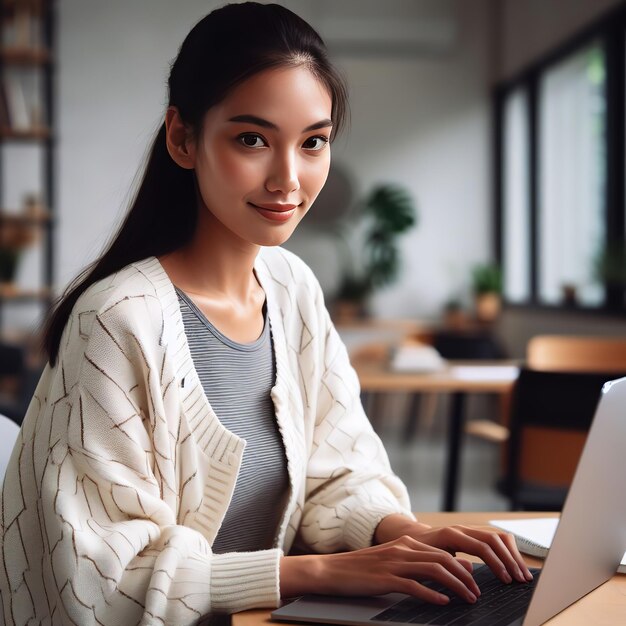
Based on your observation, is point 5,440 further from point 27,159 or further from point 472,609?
point 27,159

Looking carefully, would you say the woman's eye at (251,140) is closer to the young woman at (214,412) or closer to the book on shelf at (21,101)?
the young woman at (214,412)

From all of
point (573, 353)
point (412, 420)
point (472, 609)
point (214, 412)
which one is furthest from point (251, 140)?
point (412, 420)

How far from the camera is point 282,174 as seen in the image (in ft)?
3.36

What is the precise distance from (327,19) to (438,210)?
164 cm

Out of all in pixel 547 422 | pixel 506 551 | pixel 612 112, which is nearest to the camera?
pixel 506 551

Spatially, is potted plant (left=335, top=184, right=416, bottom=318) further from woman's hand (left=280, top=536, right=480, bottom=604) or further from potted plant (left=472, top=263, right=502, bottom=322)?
woman's hand (left=280, top=536, right=480, bottom=604)

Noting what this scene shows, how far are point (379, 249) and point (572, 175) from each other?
1.53m

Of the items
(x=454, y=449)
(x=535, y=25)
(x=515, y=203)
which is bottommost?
(x=454, y=449)

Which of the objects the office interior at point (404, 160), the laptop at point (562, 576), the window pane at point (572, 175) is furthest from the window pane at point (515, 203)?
the laptop at point (562, 576)

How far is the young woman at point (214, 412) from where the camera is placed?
2.96 feet

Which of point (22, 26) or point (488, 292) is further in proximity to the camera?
point (488, 292)

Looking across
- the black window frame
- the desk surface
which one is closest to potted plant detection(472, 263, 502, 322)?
the black window frame

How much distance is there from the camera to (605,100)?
5.43 metres

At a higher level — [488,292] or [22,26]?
[22,26]
